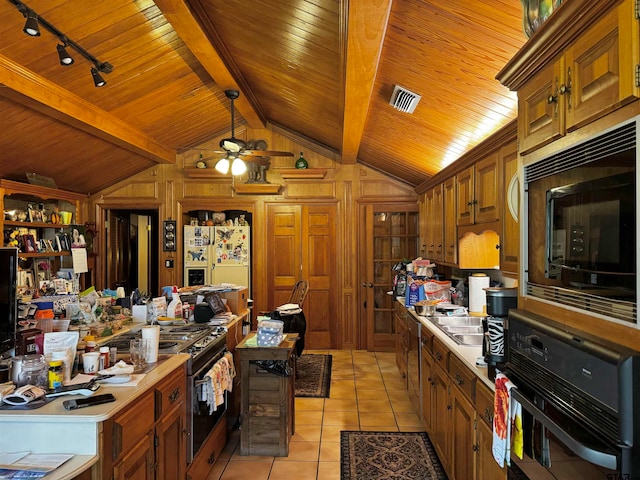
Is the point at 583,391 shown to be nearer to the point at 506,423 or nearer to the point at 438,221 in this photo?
the point at 506,423

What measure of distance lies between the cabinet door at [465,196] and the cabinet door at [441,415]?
1.20m

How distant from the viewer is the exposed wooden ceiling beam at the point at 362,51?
220 centimetres

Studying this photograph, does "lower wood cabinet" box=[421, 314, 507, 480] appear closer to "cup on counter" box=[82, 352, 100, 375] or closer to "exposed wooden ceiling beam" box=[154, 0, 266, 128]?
"cup on counter" box=[82, 352, 100, 375]

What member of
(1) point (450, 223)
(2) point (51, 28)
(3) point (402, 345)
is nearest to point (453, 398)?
(1) point (450, 223)

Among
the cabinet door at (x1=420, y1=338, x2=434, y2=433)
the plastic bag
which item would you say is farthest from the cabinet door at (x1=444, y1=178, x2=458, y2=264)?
the cabinet door at (x1=420, y1=338, x2=434, y2=433)

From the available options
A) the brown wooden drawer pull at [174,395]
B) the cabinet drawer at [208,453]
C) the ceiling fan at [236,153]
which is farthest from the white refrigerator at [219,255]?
the brown wooden drawer pull at [174,395]

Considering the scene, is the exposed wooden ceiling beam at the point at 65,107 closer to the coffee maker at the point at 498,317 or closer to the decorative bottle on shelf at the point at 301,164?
the decorative bottle on shelf at the point at 301,164

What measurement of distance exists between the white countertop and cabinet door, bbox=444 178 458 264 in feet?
2.71

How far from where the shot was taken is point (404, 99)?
340 cm

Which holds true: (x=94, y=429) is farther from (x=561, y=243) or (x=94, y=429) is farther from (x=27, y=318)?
(x=561, y=243)

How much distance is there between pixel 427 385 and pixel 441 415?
49 cm

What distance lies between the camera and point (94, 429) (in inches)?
63.9

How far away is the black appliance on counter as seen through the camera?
3.30 ft

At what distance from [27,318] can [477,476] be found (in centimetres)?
242
